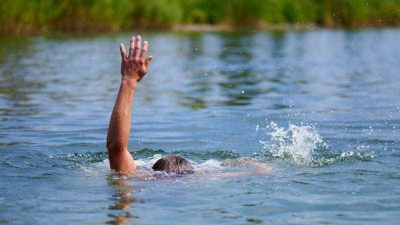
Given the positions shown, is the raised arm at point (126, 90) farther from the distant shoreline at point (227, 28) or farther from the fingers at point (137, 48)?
the distant shoreline at point (227, 28)

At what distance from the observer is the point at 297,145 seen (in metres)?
11.4

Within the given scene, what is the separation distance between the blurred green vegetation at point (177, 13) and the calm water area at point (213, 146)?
873 inches

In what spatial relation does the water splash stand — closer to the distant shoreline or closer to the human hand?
the human hand

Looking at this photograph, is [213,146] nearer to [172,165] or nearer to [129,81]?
[172,165]

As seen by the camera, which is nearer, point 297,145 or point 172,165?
point 172,165

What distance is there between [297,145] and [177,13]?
177 feet

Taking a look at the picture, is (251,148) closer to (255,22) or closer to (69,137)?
(69,137)

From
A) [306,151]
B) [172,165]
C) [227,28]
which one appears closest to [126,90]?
[172,165]

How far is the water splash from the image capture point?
11.0 meters

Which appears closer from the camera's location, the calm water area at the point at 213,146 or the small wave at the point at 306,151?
the calm water area at the point at 213,146

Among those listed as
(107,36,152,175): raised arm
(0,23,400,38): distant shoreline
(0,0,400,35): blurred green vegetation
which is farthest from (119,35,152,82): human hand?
(0,23,400,38): distant shoreline

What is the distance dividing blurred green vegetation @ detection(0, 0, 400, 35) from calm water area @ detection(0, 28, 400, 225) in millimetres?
22165

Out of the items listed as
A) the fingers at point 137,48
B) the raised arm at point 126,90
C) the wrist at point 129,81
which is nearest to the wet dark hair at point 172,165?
the raised arm at point 126,90

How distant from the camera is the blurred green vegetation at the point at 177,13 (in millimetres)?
49406
